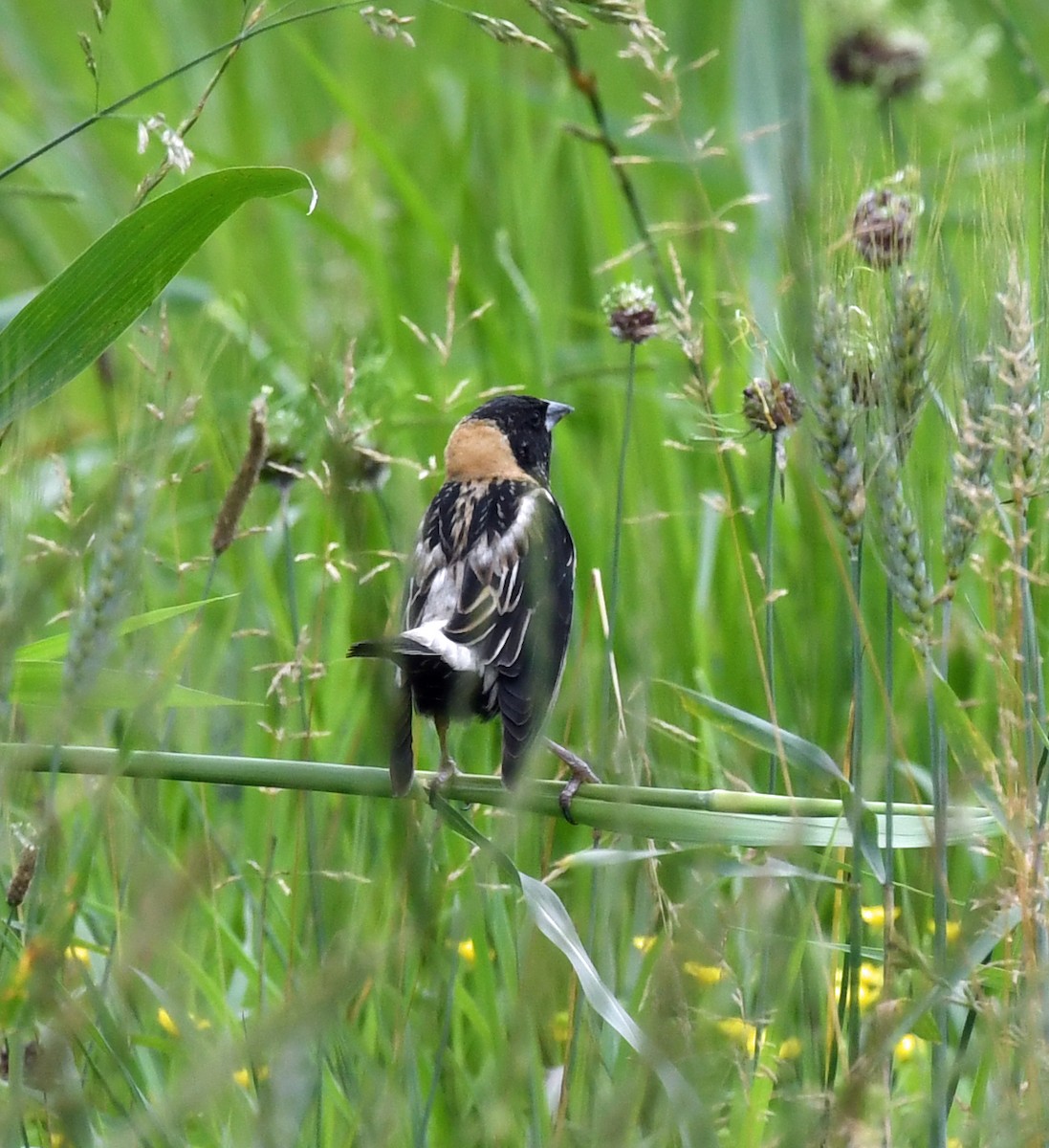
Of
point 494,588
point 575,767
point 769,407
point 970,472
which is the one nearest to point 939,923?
point 970,472

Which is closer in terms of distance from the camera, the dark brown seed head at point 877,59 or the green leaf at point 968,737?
the green leaf at point 968,737

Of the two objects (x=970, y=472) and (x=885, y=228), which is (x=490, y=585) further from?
(x=970, y=472)

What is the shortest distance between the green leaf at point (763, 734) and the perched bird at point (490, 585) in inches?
10.2

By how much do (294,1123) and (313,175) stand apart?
4766mm

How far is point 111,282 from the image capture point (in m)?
2.03

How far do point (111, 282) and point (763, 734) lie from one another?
1059mm

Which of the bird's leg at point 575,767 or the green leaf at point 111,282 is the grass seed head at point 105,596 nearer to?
the green leaf at point 111,282

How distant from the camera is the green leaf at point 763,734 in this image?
6.44ft

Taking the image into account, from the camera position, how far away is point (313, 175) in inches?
230

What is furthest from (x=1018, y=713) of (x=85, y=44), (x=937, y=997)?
(x=85, y=44)

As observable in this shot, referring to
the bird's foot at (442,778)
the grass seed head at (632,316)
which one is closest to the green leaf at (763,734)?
the bird's foot at (442,778)

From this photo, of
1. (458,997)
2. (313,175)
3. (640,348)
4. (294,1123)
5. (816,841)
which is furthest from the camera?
(313,175)

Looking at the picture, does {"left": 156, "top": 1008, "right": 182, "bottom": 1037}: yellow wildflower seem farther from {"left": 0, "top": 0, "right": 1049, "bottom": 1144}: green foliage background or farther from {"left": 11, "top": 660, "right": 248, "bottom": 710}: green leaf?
{"left": 11, "top": 660, "right": 248, "bottom": 710}: green leaf

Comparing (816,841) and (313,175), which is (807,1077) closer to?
(816,841)
